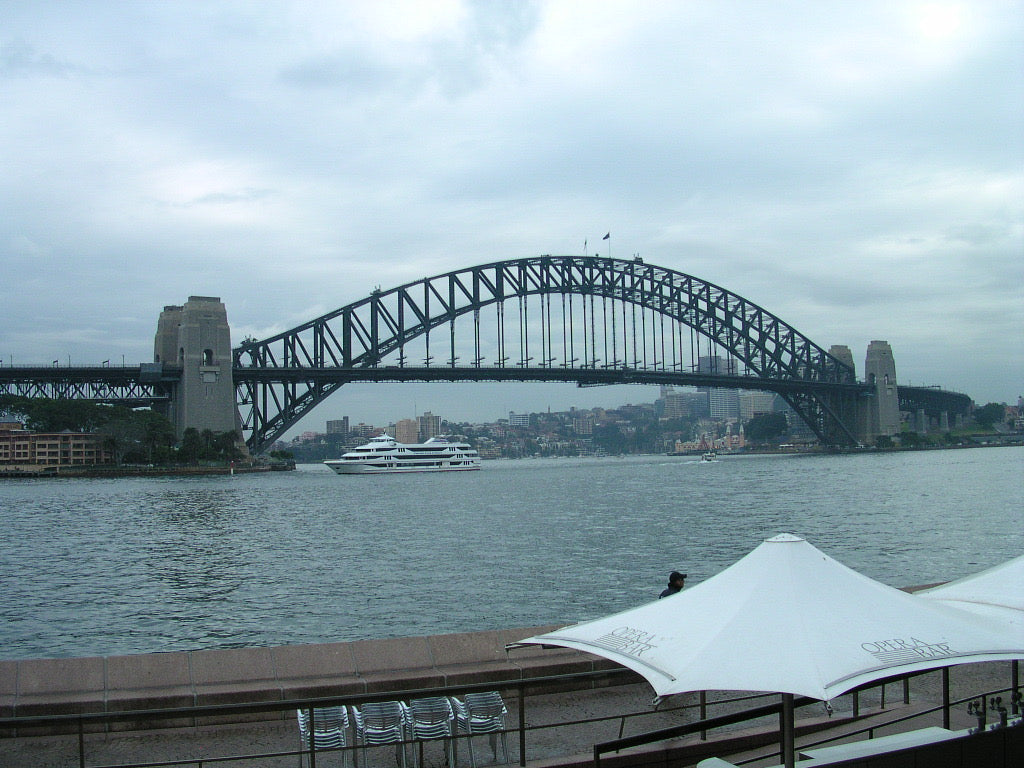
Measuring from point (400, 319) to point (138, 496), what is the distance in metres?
43.8

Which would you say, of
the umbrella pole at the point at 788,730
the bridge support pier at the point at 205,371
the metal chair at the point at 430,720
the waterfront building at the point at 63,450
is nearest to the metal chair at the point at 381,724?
the metal chair at the point at 430,720

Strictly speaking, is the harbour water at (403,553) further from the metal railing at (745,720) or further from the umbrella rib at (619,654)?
the umbrella rib at (619,654)

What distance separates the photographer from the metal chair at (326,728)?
253 inches

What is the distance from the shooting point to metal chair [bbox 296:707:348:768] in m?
6.43

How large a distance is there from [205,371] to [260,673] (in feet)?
261

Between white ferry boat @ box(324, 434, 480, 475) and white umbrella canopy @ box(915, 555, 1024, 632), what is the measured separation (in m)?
88.5

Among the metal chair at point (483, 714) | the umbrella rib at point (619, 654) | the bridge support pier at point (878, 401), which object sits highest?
the bridge support pier at point (878, 401)

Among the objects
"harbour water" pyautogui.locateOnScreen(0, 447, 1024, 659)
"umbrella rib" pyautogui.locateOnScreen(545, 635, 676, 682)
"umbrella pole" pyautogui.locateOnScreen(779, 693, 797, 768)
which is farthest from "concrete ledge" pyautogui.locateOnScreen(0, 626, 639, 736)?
"harbour water" pyautogui.locateOnScreen(0, 447, 1024, 659)

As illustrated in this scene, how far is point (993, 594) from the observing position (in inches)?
250

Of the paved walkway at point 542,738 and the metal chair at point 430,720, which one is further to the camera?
the metal chair at point 430,720

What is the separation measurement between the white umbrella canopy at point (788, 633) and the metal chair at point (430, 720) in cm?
143

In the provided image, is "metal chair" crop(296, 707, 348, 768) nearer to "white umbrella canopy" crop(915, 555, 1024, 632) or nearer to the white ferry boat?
"white umbrella canopy" crop(915, 555, 1024, 632)

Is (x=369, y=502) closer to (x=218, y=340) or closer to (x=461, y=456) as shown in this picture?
(x=218, y=340)

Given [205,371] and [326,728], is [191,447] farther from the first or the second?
[326,728]
